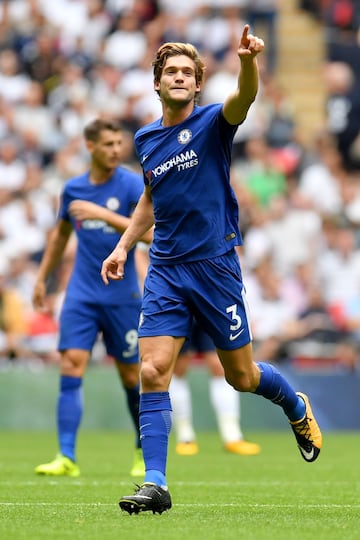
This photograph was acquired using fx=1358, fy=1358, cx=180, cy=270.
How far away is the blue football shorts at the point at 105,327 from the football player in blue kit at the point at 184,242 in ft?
8.87

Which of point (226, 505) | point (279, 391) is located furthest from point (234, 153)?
point (226, 505)

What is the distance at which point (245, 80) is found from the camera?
22.2 ft

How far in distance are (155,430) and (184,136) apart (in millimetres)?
1580

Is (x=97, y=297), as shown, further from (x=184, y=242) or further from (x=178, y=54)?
(x=178, y=54)

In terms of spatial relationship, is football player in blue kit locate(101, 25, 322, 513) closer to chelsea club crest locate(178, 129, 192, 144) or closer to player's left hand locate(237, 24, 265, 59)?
chelsea club crest locate(178, 129, 192, 144)

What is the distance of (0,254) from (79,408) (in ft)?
28.0

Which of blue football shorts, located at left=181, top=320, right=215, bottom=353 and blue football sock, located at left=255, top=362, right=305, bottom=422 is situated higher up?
blue football sock, located at left=255, top=362, right=305, bottom=422

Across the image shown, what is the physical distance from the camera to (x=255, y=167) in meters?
20.0

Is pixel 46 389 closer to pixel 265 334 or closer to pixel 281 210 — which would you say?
pixel 265 334

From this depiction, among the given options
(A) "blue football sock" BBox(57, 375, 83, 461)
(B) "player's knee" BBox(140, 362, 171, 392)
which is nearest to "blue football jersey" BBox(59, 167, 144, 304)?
(A) "blue football sock" BBox(57, 375, 83, 461)

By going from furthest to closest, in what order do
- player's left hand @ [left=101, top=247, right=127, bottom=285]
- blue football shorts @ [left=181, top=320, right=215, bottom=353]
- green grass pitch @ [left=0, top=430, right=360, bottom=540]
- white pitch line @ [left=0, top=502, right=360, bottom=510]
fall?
blue football shorts @ [left=181, top=320, right=215, bottom=353]
white pitch line @ [left=0, top=502, right=360, bottom=510]
player's left hand @ [left=101, top=247, right=127, bottom=285]
green grass pitch @ [left=0, top=430, right=360, bottom=540]

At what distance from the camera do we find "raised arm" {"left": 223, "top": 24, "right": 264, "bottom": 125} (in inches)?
260

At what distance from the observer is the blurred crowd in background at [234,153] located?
667 inches

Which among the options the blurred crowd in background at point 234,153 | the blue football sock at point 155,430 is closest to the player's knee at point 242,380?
the blue football sock at point 155,430
